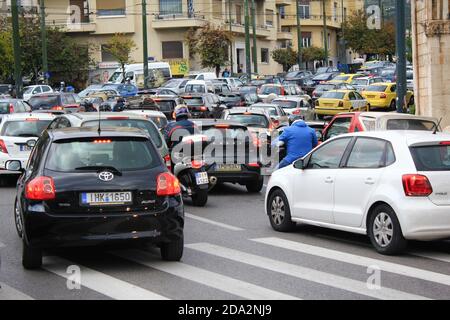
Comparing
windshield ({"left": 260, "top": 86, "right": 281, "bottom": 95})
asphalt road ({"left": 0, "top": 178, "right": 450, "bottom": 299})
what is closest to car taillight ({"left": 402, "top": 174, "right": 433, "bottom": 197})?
asphalt road ({"left": 0, "top": 178, "right": 450, "bottom": 299})

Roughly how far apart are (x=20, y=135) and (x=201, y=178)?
5.76 meters

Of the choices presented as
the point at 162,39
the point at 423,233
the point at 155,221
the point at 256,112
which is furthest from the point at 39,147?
the point at 162,39

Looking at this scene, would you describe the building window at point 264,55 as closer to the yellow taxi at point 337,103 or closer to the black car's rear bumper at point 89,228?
the yellow taxi at point 337,103

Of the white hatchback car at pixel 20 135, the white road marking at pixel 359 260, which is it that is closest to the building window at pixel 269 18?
the white hatchback car at pixel 20 135

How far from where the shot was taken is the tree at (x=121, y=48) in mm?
69000

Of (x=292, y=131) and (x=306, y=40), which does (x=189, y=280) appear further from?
(x=306, y=40)

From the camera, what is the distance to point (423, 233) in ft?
33.3

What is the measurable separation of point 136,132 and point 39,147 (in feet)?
3.94

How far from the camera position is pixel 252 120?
2359 centimetres

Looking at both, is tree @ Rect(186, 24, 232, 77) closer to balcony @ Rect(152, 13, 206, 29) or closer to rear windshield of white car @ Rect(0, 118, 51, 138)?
balcony @ Rect(152, 13, 206, 29)

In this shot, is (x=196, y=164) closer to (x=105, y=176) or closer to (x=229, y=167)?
(x=229, y=167)

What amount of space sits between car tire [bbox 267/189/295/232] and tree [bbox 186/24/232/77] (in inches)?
2326

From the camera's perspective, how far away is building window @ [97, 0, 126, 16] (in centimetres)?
7438

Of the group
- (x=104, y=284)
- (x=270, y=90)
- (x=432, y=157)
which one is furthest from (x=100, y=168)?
(x=270, y=90)
